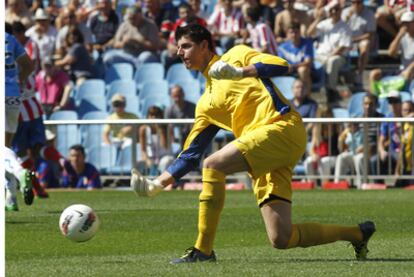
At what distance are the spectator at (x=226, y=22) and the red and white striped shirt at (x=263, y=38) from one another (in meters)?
1.01

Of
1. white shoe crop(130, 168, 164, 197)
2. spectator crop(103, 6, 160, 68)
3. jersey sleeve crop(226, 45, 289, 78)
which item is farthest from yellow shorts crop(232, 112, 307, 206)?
spectator crop(103, 6, 160, 68)

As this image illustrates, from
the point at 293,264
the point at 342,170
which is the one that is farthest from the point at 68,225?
the point at 342,170

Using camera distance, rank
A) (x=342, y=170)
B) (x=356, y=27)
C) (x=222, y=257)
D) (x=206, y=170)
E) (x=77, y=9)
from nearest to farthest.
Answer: (x=206, y=170) < (x=222, y=257) < (x=342, y=170) < (x=356, y=27) < (x=77, y=9)

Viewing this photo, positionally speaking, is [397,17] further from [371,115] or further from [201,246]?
[201,246]

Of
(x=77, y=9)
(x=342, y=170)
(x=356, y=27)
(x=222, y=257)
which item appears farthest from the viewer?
(x=77, y=9)

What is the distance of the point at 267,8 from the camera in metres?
24.9

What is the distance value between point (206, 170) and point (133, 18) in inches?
593

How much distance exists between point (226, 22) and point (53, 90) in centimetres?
336

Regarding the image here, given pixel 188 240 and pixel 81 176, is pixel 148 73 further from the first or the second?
pixel 188 240

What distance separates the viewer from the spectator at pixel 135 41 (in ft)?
81.8

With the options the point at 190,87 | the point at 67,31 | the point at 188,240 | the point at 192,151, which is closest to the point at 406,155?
the point at 190,87

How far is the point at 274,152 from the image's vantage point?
1014 centimetres

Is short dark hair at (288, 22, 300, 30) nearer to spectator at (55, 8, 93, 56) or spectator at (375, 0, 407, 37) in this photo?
spectator at (375, 0, 407, 37)

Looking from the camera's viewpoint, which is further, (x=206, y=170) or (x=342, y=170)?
(x=342, y=170)
